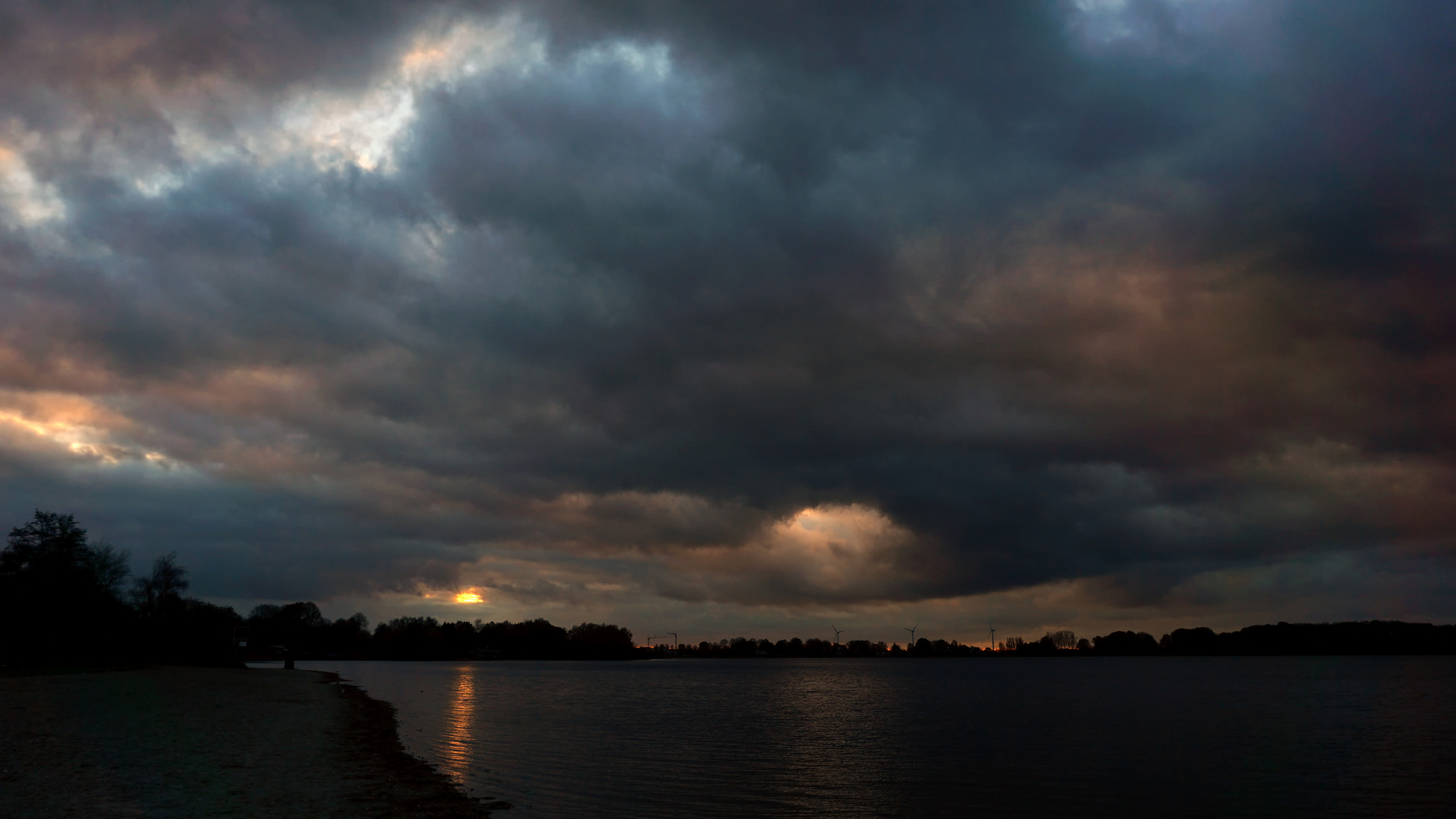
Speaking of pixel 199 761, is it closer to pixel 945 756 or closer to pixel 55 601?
pixel 945 756

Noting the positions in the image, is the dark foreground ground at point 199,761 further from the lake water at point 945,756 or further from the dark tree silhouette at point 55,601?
the dark tree silhouette at point 55,601

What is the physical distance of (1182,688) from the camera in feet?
411

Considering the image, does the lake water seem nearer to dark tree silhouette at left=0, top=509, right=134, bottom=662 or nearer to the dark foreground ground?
the dark foreground ground

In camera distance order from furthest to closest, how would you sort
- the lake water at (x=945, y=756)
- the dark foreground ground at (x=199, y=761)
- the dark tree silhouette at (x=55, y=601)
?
the dark tree silhouette at (x=55, y=601), the lake water at (x=945, y=756), the dark foreground ground at (x=199, y=761)

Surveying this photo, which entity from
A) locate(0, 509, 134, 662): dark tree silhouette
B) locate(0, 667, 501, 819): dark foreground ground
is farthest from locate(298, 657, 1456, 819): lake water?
locate(0, 509, 134, 662): dark tree silhouette

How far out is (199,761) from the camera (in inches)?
1221

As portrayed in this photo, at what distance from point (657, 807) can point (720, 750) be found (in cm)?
1884

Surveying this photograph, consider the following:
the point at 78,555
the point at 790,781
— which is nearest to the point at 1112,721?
the point at 790,781

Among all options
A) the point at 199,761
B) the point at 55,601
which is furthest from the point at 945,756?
the point at 55,601

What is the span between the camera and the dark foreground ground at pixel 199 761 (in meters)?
23.4

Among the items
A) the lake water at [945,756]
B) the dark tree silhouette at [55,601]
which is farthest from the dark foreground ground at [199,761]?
the dark tree silhouette at [55,601]

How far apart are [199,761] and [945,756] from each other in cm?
3572

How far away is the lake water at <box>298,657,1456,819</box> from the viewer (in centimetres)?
3203

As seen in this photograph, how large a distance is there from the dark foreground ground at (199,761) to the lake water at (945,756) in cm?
343
